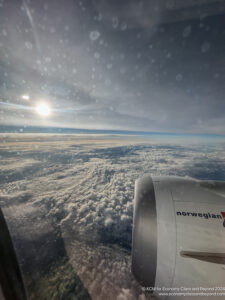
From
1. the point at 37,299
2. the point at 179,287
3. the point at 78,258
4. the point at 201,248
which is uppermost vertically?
the point at 201,248

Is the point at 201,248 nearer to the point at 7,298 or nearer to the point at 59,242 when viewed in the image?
the point at 7,298

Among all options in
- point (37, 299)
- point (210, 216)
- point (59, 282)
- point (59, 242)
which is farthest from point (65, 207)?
point (210, 216)

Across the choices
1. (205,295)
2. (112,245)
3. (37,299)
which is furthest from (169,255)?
(112,245)

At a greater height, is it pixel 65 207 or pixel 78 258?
pixel 78 258

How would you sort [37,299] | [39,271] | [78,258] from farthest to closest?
[78,258] → [39,271] → [37,299]

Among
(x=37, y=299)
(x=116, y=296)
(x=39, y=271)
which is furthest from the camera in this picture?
(x=39, y=271)

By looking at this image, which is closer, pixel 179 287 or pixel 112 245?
pixel 179 287

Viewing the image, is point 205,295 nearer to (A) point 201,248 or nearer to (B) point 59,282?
(A) point 201,248
